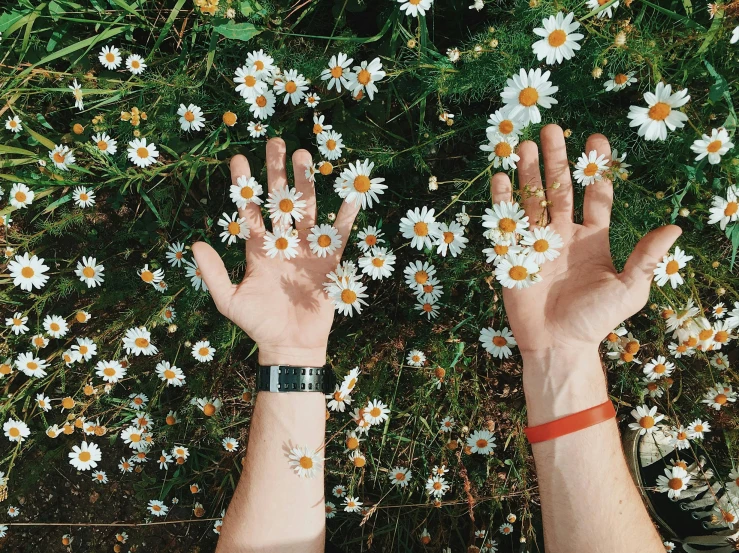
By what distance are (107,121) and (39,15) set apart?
662 mm

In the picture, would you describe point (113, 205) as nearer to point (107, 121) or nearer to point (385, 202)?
point (107, 121)

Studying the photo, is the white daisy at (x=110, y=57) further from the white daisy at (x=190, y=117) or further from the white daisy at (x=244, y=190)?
the white daisy at (x=244, y=190)

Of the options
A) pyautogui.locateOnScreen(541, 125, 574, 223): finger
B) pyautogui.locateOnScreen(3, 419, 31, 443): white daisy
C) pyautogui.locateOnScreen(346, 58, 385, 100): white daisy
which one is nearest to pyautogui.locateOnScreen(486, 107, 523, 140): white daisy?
pyautogui.locateOnScreen(541, 125, 574, 223): finger

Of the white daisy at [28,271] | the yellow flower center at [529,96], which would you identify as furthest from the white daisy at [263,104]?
the white daisy at [28,271]

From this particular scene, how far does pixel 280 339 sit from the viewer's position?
100 inches

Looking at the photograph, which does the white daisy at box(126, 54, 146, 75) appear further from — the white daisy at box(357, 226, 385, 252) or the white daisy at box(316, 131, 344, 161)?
the white daisy at box(357, 226, 385, 252)

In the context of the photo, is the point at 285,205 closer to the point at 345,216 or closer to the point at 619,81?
the point at 345,216

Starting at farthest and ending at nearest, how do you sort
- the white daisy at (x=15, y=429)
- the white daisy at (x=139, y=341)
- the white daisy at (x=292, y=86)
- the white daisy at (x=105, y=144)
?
the white daisy at (x=15, y=429) → the white daisy at (x=139, y=341) → the white daisy at (x=105, y=144) → the white daisy at (x=292, y=86)

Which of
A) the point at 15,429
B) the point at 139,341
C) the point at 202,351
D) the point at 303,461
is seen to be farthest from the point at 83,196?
the point at 303,461

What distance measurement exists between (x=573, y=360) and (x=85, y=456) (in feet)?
10.1

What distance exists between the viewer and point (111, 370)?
3.14m

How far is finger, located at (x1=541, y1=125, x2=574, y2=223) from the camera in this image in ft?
7.27

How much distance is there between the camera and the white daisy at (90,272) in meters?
3.11

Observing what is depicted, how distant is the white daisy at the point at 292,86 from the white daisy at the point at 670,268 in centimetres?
188
